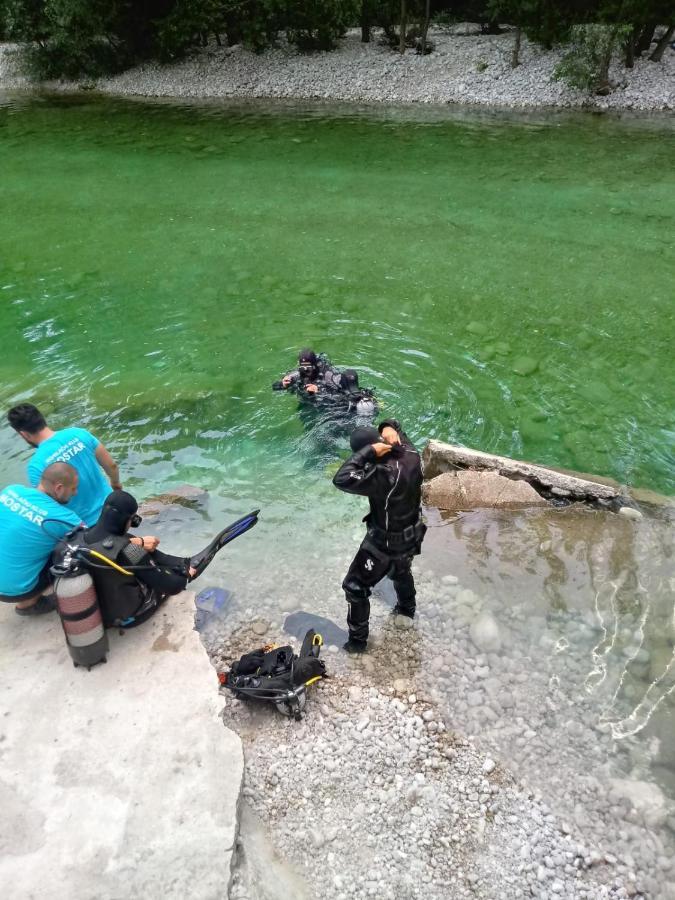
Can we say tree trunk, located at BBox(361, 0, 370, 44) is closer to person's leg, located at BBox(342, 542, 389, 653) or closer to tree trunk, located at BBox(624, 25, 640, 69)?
tree trunk, located at BBox(624, 25, 640, 69)

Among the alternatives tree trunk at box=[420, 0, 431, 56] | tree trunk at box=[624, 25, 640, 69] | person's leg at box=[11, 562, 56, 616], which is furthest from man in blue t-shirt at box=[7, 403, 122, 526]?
tree trunk at box=[420, 0, 431, 56]

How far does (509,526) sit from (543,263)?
24.1 ft

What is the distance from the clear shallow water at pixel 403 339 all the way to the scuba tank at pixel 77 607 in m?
1.46

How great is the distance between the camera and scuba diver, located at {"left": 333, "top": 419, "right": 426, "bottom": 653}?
4543 mm

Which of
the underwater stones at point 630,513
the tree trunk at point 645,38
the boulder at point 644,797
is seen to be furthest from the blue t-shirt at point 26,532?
the tree trunk at point 645,38

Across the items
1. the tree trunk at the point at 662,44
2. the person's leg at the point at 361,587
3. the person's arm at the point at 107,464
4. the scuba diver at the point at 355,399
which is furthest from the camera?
the tree trunk at the point at 662,44

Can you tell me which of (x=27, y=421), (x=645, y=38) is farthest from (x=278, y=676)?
(x=645, y=38)

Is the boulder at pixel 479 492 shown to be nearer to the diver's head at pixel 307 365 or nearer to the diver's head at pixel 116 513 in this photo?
the diver's head at pixel 307 365

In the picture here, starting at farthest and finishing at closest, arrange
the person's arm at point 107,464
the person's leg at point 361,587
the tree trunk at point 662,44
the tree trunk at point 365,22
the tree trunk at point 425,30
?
the tree trunk at point 365,22 → the tree trunk at point 425,30 → the tree trunk at point 662,44 → the person's arm at point 107,464 → the person's leg at point 361,587

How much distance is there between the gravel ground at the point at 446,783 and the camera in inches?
142

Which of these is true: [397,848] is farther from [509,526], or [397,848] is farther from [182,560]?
[509,526]

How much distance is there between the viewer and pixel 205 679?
4.27m

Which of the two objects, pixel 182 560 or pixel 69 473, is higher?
pixel 69 473

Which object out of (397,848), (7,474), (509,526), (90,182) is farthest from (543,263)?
(90,182)
